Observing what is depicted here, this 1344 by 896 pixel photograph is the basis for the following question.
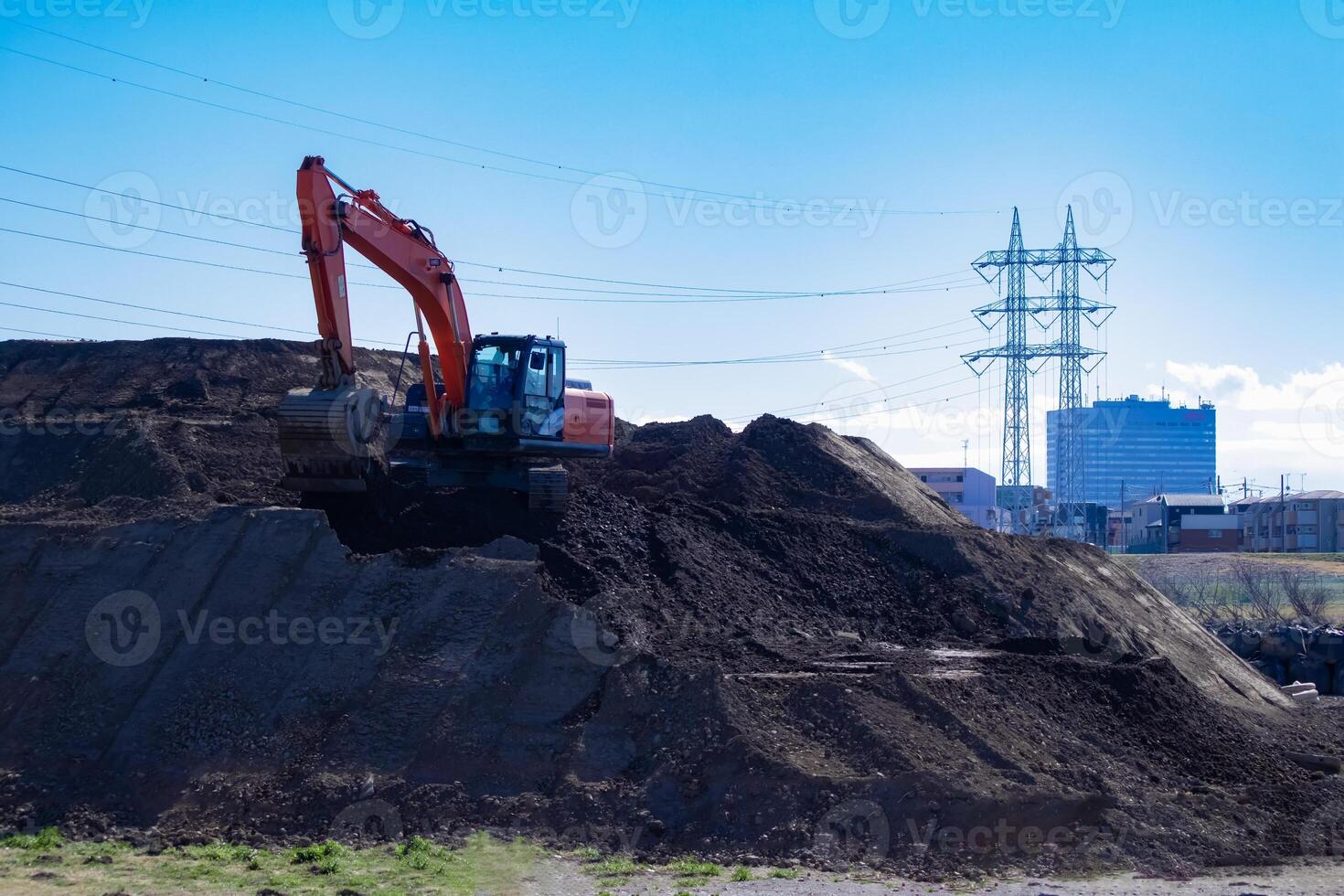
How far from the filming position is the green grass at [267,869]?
10.0m

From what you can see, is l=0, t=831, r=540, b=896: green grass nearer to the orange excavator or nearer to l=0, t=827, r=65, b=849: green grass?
l=0, t=827, r=65, b=849: green grass

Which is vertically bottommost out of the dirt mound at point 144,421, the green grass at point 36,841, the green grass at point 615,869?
the green grass at point 36,841

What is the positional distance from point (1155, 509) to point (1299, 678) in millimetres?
67562

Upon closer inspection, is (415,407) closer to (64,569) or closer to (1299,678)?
(64,569)

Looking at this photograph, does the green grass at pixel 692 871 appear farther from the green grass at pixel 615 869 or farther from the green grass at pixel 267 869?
the green grass at pixel 267 869

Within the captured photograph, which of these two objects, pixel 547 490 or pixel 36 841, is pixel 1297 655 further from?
pixel 36 841

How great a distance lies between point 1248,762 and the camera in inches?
558

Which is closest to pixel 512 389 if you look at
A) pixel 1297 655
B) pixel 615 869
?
pixel 615 869

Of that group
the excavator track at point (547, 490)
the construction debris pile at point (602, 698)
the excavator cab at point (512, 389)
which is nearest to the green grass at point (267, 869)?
the construction debris pile at point (602, 698)

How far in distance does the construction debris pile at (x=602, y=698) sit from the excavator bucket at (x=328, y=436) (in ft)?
2.63

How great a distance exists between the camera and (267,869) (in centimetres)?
1063

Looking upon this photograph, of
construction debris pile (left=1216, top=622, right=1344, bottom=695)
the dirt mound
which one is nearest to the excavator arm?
the dirt mound

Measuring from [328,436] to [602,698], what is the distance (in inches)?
204

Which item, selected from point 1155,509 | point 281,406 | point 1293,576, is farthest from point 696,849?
point 1155,509
